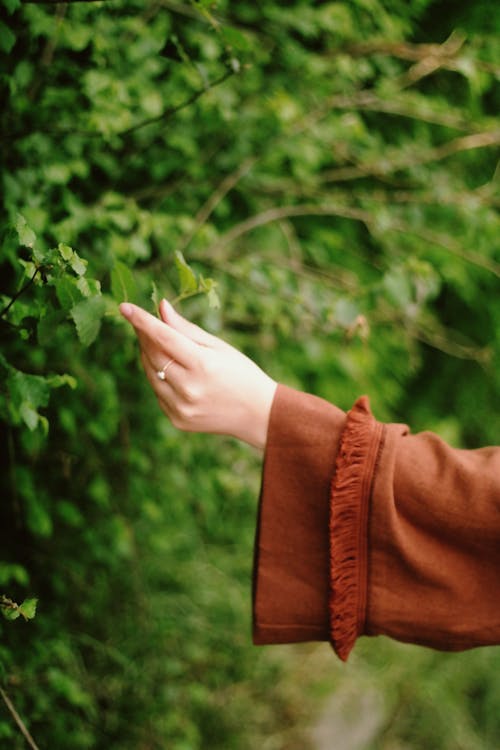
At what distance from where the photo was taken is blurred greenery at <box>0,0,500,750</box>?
3.88 feet

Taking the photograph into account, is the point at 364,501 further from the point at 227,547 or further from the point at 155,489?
the point at 227,547

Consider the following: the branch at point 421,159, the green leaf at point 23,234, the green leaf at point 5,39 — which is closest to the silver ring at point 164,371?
the green leaf at point 23,234

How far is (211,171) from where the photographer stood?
162 cm

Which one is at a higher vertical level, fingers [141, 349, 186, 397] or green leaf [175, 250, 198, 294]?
green leaf [175, 250, 198, 294]

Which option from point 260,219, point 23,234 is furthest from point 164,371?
point 260,219

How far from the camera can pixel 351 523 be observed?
3.10 ft

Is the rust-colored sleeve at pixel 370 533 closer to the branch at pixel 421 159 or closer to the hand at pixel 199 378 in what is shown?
the hand at pixel 199 378

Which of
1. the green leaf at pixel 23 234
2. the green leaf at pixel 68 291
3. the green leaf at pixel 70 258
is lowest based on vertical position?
the green leaf at pixel 68 291

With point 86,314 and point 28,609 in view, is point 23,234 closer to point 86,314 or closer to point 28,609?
point 86,314

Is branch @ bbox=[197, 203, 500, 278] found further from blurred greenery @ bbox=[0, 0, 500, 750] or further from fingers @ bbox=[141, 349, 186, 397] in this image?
fingers @ bbox=[141, 349, 186, 397]

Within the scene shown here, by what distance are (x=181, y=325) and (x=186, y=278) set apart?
0.06 metres

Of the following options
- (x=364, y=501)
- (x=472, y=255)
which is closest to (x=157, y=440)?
(x=364, y=501)

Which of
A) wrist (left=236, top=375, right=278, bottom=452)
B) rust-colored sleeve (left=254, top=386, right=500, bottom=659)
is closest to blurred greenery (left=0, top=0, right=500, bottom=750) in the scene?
wrist (left=236, top=375, right=278, bottom=452)

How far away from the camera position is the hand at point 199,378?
0.83 metres
